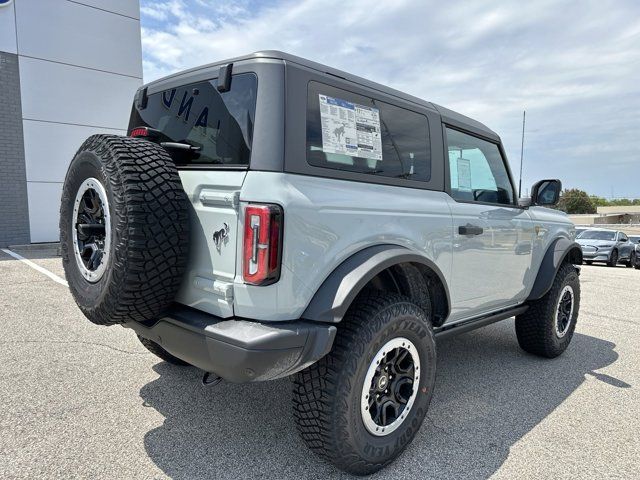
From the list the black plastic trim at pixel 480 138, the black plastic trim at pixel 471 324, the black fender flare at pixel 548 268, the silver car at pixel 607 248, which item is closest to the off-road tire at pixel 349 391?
the black plastic trim at pixel 471 324

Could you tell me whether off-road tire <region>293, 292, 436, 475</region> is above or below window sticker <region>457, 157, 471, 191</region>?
below

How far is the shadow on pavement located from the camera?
229 cm

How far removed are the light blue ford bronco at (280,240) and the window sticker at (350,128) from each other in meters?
0.01

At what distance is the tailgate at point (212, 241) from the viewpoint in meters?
2.02

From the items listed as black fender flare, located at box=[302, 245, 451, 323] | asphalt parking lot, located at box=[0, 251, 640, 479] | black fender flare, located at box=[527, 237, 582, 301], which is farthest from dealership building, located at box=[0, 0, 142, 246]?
black fender flare, located at box=[302, 245, 451, 323]

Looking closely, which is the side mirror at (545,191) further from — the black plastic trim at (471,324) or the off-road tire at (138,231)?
the off-road tire at (138,231)

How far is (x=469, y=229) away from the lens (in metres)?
3.01

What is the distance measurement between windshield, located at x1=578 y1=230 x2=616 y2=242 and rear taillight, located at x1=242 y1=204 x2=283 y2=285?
18598 mm

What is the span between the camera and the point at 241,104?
2164 mm

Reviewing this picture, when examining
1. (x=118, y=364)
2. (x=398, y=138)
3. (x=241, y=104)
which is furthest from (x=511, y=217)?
(x=118, y=364)

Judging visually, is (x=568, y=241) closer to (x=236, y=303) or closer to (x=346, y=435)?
(x=346, y=435)

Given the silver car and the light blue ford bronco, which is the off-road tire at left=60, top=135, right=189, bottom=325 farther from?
the silver car

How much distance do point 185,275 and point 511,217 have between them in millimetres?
2588

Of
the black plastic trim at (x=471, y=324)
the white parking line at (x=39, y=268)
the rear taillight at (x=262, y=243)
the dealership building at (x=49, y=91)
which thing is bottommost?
the white parking line at (x=39, y=268)
